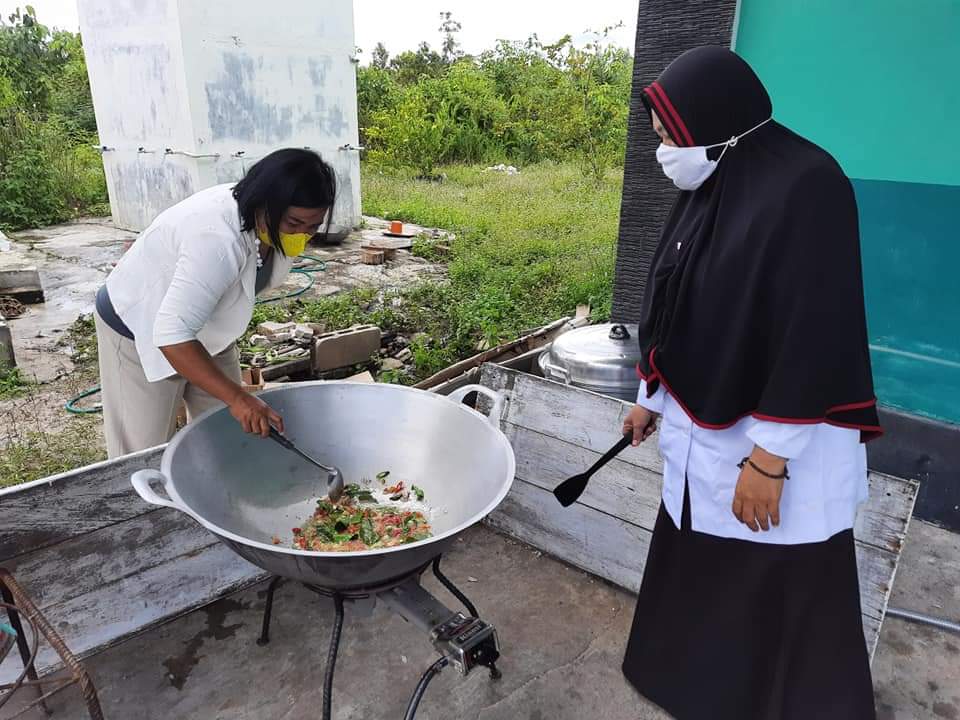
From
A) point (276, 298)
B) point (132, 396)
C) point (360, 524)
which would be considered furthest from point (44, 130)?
point (360, 524)

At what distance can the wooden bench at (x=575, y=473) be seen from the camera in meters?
2.56

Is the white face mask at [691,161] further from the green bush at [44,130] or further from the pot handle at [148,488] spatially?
the green bush at [44,130]

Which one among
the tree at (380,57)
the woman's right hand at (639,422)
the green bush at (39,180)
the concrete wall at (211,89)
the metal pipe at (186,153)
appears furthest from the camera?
the tree at (380,57)

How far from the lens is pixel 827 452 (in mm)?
1597

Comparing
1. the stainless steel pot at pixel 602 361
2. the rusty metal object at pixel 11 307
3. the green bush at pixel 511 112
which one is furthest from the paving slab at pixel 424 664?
the green bush at pixel 511 112

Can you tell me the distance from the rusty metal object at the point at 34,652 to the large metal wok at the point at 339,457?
398 millimetres

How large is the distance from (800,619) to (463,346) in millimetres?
3521

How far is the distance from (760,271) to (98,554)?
6.87 ft

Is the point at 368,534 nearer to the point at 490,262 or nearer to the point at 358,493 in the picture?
the point at 358,493

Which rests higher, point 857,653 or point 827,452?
point 827,452

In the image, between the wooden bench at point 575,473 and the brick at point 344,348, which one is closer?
the wooden bench at point 575,473

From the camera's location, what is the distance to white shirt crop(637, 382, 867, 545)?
5.06 feet

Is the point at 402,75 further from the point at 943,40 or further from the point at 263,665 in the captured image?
the point at 263,665

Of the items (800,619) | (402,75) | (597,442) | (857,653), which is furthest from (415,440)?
(402,75)
